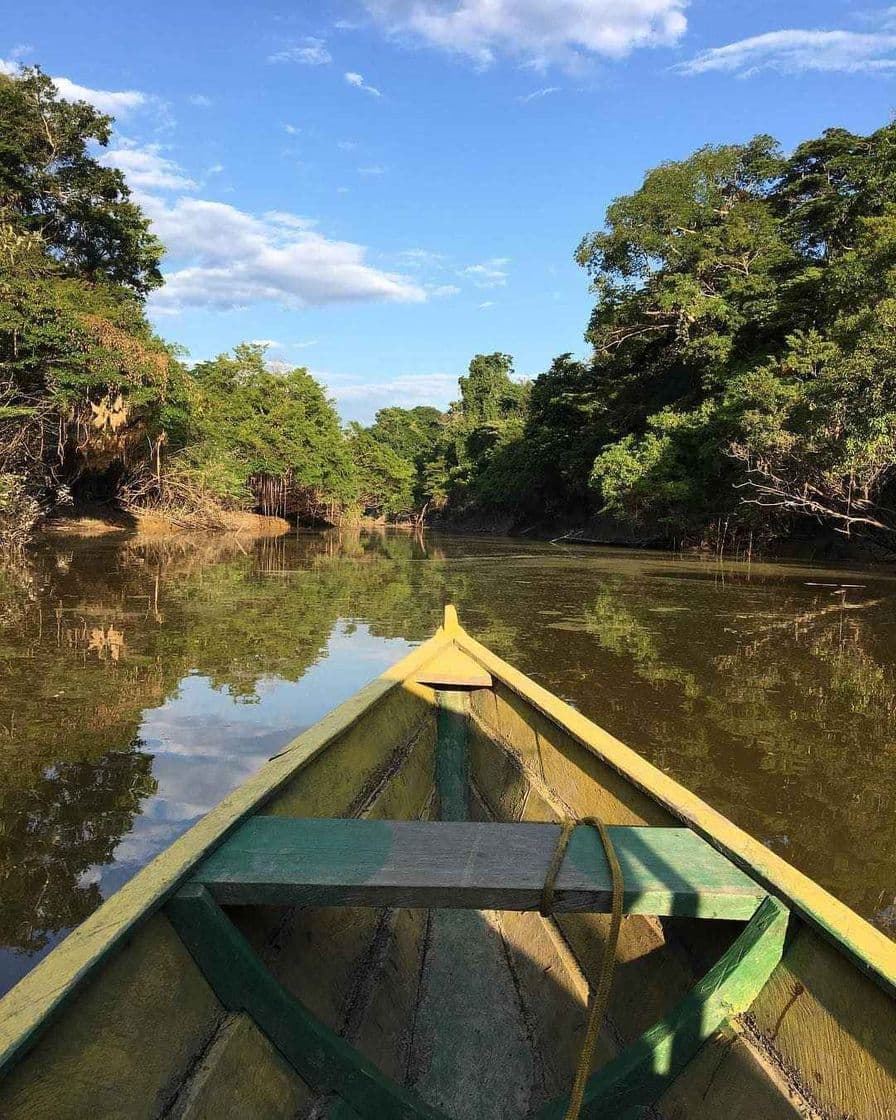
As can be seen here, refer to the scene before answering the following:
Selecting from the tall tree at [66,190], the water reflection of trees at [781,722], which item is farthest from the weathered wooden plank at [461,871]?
the tall tree at [66,190]

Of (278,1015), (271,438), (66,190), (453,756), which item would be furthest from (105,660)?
(271,438)

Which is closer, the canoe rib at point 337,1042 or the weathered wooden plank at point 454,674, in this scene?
the canoe rib at point 337,1042

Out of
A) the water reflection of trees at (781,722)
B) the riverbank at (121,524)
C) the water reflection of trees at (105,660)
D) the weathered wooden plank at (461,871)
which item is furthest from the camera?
the riverbank at (121,524)

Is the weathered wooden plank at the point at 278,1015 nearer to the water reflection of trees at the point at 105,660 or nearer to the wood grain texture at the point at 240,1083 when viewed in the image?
the wood grain texture at the point at 240,1083

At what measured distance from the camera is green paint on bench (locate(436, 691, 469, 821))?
10.2 ft

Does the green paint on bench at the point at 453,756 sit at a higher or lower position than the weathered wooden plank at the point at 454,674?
lower

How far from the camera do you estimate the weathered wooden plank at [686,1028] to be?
1394 millimetres

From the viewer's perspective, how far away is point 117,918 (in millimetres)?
1300

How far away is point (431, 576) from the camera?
14297mm

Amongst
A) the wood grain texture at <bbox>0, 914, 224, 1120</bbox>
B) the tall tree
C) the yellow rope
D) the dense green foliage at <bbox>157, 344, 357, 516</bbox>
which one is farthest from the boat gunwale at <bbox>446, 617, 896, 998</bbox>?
the dense green foliage at <bbox>157, 344, 357, 516</bbox>

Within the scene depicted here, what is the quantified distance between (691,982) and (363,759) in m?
1.28

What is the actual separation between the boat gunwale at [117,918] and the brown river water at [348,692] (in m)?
1.05

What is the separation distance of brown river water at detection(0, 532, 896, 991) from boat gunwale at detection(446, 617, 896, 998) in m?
1.25

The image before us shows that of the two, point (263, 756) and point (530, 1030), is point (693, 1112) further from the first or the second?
point (263, 756)
